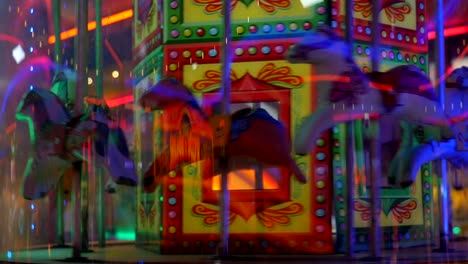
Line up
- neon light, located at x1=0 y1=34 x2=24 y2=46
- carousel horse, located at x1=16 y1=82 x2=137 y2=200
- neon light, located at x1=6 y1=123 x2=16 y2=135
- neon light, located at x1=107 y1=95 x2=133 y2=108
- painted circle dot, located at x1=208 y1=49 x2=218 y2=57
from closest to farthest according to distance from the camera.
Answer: carousel horse, located at x1=16 y1=82 x2=137 y2=200, neon light, located at x1=107 y1=95 x2=133 y2=108, painted circle dot, located at x1=208 y1=49 x2=218 y2=57, neon light, located at x1=6 y1=123 x2=16 y2=135, neon light, located at x1=0 y1=34 x2=24 y2=46

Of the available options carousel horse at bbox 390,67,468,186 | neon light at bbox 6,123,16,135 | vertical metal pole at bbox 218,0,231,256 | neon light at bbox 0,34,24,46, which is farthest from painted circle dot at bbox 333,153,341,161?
neon light at bbox 0,34,24,46

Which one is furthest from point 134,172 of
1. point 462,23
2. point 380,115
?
point 462,23

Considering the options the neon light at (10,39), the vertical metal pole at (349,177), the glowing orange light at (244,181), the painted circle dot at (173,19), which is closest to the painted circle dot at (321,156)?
the glowing orange light at (244,181)

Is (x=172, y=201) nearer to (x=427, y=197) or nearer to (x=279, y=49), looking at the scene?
(x=279, y=49)

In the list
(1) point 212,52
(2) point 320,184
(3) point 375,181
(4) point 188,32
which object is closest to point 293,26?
(1) point 212,52

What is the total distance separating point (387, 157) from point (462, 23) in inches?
39.5

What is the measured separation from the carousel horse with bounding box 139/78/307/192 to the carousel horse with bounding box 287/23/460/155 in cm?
9

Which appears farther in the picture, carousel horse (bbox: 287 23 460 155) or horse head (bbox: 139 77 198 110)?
horse head (bbox: 139 77 198 110)

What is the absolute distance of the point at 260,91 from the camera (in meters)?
3.37

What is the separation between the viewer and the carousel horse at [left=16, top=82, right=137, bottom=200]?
3.03 metres

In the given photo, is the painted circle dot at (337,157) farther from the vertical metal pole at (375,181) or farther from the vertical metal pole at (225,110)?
the vertical metal pole at (225,110)

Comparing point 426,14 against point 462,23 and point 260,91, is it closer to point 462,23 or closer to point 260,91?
point 462,23

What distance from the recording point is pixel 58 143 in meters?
3.13

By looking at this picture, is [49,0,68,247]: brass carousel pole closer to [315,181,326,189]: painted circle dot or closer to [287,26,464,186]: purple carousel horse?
[315,181,326,189]: painted circle dot
